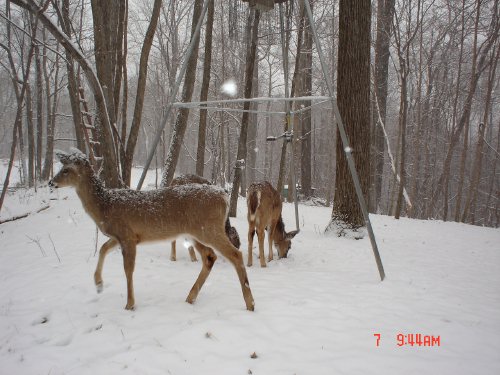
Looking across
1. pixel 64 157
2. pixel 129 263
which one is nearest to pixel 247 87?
pixel 64 157

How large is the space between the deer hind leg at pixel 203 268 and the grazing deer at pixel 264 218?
1.78m

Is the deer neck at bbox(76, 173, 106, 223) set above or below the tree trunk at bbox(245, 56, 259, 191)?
below

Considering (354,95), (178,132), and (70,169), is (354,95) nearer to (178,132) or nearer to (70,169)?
(178,132)

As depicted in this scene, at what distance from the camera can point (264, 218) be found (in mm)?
5781

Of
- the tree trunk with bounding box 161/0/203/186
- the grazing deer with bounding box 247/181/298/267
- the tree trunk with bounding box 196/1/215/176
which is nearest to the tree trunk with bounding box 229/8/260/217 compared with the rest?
Answer: the tree trunk with bounding box 196/1/215/176

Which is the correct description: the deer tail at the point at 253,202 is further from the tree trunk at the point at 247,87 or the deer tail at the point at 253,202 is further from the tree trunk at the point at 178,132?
the tree trunk at the point at 247,87

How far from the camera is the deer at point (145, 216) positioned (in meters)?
3.51

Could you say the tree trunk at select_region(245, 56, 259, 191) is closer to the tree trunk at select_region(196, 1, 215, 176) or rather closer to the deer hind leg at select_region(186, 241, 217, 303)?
the tree trunk at select_region(196, 1, 215, 176)

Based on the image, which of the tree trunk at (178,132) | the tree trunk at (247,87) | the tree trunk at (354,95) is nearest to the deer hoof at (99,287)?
the tree trunk at (178,132)

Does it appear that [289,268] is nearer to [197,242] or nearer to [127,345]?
[197,242]

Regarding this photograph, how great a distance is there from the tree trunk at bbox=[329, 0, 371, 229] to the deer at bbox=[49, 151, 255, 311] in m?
4.50
